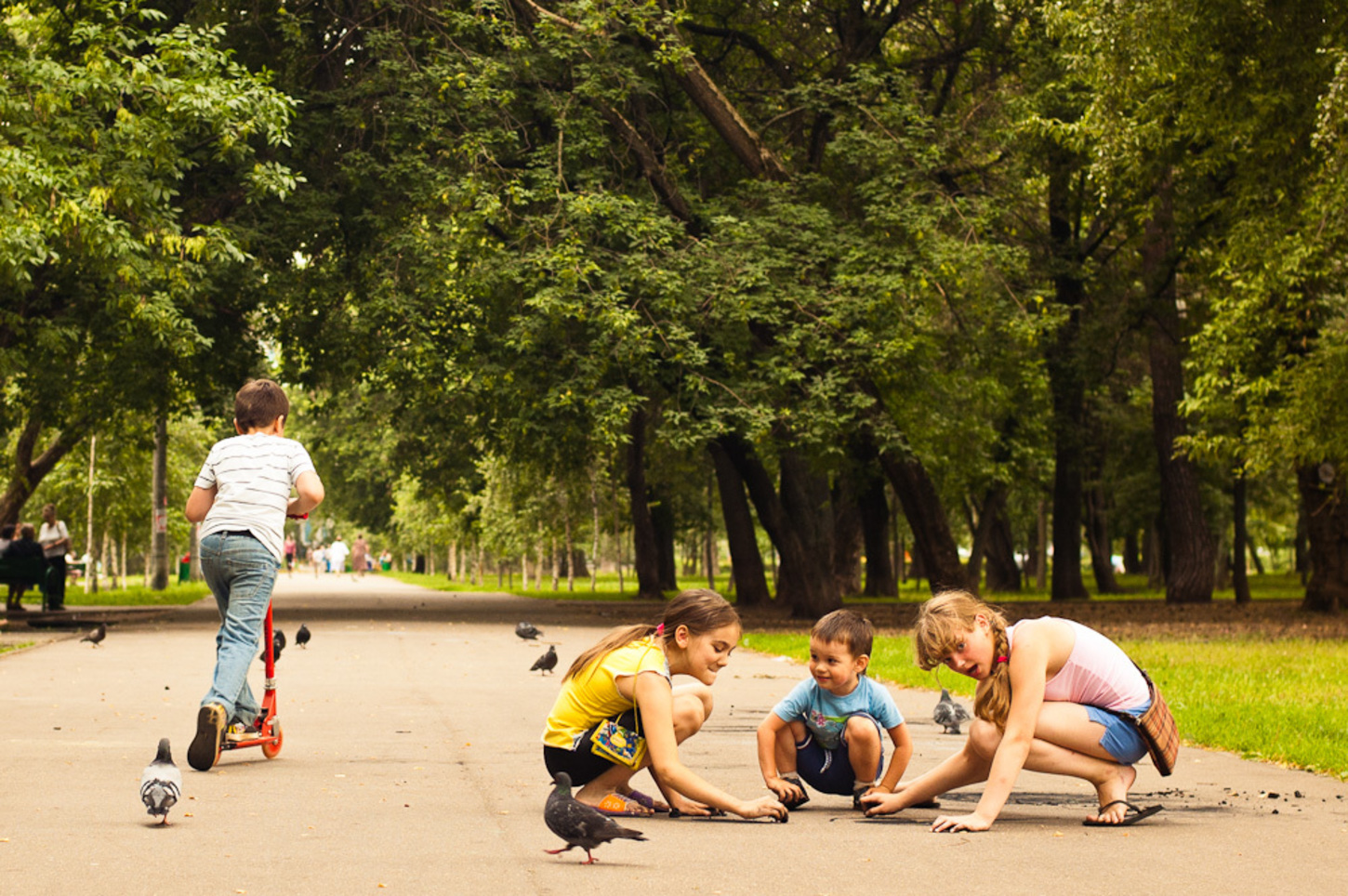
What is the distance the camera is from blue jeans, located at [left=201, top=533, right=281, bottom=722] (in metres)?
7.44

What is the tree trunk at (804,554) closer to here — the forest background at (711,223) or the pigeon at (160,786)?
the forest background at (711,223)

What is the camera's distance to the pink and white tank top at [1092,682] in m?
6.09

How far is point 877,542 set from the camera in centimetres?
3731

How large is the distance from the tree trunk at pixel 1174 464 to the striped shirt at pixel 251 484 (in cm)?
2322

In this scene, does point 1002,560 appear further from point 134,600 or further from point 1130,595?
point 134,600

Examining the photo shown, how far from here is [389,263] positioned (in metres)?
23.1

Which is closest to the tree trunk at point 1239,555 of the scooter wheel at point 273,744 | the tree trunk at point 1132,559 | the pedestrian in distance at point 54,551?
the pedestrian in distance at point 54,551

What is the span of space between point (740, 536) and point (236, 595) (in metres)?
23.8

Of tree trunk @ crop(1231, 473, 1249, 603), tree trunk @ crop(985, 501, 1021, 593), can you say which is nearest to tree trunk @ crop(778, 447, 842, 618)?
tree trunk @ crop(1231, 473, 1249, 603)

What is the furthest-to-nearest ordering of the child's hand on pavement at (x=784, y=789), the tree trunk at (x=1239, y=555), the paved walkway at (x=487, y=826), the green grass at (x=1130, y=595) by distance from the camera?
the green grass at (x=1130, y=595)
the tree trunk at (x=1239, y=555)
the child's hand on pavement at (x=784, y=789)
the paved walkway at (x=487, y=826)

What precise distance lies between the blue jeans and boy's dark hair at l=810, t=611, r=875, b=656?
295cm

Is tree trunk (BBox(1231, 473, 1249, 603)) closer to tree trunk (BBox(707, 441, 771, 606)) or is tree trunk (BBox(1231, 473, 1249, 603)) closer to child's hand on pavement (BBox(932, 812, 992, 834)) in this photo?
tree trunk (BBox(707, 441, 771, 606))

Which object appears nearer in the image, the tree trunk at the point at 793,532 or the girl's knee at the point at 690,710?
the girl's knee at the point at 690,710

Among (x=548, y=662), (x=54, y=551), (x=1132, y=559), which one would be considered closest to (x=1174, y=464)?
(x=548, y=662)
